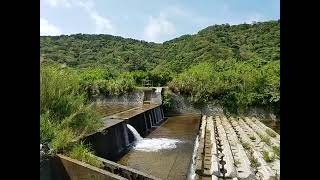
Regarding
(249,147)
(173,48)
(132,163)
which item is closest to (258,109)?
(249,147)

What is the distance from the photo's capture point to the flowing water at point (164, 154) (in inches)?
262

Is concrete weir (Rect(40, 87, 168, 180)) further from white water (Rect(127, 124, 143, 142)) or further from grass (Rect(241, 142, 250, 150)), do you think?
grass (Rect(241, 142, 250, 150))

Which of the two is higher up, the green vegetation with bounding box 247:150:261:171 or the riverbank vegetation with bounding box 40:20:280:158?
the riverbank vegetation with bounding box 40:20:280:158

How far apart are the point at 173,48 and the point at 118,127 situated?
30919mm

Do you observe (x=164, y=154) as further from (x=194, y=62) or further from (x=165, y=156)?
(x=194, y=62)

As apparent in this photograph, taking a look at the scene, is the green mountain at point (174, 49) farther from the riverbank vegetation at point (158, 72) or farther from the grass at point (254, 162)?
the grass at point (254, 162)

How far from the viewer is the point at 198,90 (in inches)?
693

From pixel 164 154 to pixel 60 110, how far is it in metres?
3.19

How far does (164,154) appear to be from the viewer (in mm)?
8016

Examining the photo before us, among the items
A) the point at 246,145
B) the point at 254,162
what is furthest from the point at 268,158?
the point at 246,145

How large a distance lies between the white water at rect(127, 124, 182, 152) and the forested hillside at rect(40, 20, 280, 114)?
346cm

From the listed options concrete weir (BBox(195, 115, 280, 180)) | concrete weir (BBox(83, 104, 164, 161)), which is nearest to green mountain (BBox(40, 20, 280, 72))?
concrete weir (BBox(83, 104, 164, 161))

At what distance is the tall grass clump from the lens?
16.3ft
